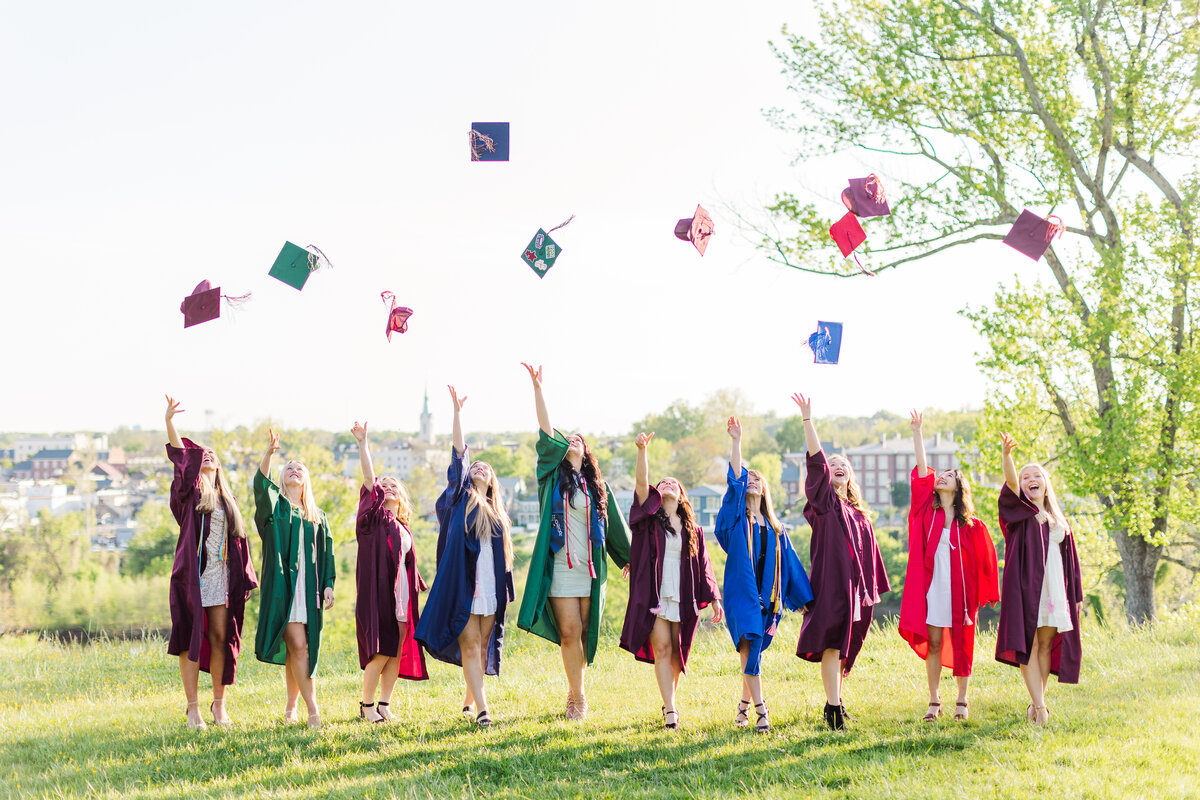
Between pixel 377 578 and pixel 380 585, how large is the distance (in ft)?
0.18

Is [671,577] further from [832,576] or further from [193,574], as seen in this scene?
[193,574]

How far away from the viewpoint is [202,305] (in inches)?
314

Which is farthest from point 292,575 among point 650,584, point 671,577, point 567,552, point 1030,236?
point 1030,236

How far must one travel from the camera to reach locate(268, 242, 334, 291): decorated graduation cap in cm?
814

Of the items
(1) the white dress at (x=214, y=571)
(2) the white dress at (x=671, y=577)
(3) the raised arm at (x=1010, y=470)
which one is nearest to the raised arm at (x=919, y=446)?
(3) the raised arm at (x=1010, y=470)

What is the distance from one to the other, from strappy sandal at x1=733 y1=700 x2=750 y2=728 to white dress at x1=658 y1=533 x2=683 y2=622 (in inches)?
30.8

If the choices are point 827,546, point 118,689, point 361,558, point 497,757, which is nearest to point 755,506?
point 827,546

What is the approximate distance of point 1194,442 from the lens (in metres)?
13.8

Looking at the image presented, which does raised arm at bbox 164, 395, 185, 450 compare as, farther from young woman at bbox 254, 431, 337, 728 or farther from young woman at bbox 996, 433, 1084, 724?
young woman at bbox 996, 433, 1084, 724

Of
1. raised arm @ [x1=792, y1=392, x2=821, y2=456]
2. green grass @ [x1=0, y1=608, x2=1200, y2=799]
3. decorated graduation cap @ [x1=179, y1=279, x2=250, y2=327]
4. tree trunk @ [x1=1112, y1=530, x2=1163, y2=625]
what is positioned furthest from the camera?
tree trunk @ [x1=1112, y1=530, x2=1163, y2=625]

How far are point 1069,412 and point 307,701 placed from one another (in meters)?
13.3

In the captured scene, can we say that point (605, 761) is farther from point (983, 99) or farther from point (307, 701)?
point (983, 99)

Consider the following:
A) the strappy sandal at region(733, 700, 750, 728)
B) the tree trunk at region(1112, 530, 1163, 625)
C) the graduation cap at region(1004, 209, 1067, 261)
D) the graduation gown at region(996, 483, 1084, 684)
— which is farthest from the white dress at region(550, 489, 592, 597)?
the tree trunk at region(1112, 530, 1163, 625)

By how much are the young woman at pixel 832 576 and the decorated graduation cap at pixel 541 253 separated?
9.69 feet
